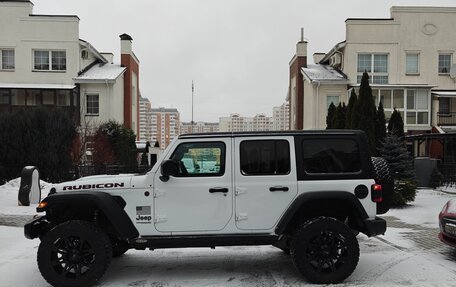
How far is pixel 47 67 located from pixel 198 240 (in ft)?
89.5

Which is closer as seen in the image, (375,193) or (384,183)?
(375,193)

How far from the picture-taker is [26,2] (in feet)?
93.4

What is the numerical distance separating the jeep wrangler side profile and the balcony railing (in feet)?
88.4

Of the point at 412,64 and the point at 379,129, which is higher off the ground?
the point at 412,64

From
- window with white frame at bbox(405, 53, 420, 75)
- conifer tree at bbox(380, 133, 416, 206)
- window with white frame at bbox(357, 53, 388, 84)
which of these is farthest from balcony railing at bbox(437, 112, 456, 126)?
conifer tree at bbox(380, 133, 416, 206)

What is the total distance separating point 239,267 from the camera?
6.23 metres

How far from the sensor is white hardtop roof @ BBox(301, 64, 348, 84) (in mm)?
28875

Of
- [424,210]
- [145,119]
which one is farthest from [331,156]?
[145,119]

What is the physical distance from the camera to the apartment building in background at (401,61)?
1139 inches

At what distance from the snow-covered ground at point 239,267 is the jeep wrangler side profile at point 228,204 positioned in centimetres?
49

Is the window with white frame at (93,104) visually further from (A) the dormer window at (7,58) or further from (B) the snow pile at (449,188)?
(B) the snow pile at (449,188)

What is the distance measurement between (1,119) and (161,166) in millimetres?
13500

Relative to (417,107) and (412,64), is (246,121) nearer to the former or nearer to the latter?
(412,64)

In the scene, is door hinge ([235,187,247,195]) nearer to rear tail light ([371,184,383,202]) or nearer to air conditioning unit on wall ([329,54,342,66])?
rear tail light ([371,184,383,202])
